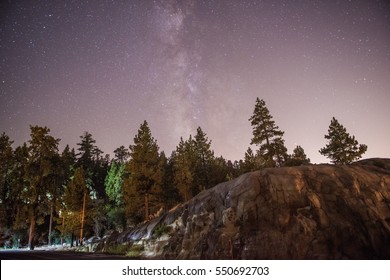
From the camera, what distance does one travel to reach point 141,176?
85.7ft

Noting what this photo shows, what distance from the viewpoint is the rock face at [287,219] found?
1108 cm

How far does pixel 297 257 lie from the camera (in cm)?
1088

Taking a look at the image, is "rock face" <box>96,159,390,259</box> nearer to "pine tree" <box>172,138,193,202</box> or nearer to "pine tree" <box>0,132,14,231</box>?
Result: "pine tree" <box>172,138,193,202</box>

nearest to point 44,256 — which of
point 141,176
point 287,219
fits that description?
point 287,219

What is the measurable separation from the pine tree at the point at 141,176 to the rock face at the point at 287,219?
9.93 m

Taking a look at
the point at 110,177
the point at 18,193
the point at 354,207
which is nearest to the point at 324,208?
the point at 354,207

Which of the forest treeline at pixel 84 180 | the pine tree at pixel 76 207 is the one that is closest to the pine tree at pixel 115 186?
the forest treeline at pixel 84 180

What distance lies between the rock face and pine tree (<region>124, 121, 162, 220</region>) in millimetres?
9934

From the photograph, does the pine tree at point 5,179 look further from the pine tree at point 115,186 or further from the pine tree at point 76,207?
the pine tree at point 115,186

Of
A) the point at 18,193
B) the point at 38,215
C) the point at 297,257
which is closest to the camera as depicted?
the point at 297,257
